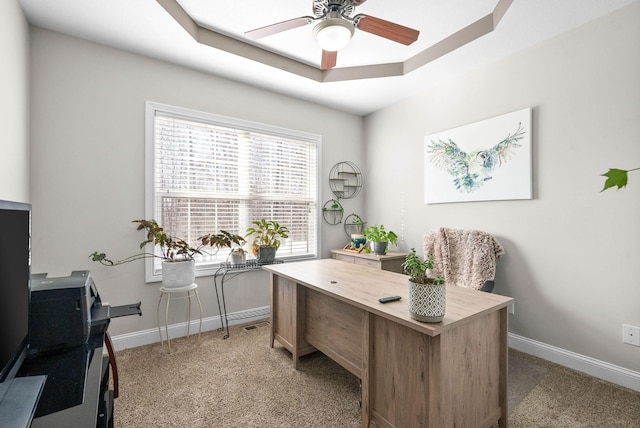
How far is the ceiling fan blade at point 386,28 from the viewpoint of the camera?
183 centimetres

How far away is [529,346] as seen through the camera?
8.13 feet

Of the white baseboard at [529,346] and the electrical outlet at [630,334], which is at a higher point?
the electrical outlet at [630,334]

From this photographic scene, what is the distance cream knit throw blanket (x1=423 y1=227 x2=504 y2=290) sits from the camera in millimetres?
2508

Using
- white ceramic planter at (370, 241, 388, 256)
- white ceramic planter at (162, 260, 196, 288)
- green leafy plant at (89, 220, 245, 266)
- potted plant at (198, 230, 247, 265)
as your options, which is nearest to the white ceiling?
green leafy plant at (89, 220, 245, 266)

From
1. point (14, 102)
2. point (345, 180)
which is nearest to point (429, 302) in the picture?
point (14, 102)

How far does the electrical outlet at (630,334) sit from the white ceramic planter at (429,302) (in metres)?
1.77

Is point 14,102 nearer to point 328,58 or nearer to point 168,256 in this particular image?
point 168,256

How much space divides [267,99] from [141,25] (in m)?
1.35

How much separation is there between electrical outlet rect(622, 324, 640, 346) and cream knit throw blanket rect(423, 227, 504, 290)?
0.82 metres

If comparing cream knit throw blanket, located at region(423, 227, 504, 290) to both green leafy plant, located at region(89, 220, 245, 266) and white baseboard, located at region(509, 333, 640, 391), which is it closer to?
white baseboard, located at region(509, 333, 640, 391)

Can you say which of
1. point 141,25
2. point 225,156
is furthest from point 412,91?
point 141,25

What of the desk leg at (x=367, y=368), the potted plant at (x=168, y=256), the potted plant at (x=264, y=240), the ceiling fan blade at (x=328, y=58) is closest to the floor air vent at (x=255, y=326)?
the potted plant at (x=264, y=240)

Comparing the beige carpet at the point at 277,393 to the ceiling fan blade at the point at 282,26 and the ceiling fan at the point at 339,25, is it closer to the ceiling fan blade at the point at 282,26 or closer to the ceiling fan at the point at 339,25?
the ceiling fan at the point at 339,25

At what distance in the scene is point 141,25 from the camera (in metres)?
2.23
